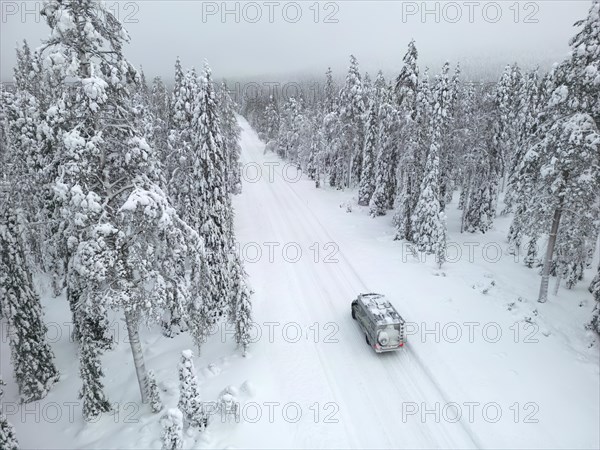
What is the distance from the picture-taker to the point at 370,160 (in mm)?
40094

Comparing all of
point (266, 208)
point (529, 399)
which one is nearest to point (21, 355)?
point (529, 399)

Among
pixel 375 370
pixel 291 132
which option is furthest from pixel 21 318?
pixel 291 132

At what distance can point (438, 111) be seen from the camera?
2616 centimetres

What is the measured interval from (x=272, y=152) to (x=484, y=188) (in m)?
60.8

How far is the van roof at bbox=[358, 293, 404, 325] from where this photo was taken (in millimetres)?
15922

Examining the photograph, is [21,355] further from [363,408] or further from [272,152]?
[272,152]

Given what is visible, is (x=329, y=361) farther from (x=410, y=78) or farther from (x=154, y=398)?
(x=410, y=78)

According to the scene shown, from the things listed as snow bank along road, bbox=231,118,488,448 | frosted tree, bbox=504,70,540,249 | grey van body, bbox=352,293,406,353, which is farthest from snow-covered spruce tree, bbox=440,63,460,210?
grey van body, bbox=352,293,406,353

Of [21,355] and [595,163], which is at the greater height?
[595,163]

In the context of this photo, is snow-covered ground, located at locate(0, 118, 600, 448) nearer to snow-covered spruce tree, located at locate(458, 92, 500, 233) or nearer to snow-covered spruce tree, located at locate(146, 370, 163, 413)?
snow-covered spruce tree, located at locate(146, 370, 163, 413)

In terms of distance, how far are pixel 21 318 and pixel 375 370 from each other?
16.1m

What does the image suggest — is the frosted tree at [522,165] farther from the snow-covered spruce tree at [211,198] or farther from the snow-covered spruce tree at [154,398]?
the snow-covered spruce tree at [154,398]

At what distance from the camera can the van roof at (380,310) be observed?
15.9m

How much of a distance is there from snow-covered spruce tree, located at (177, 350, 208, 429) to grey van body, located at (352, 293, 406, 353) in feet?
25.2
